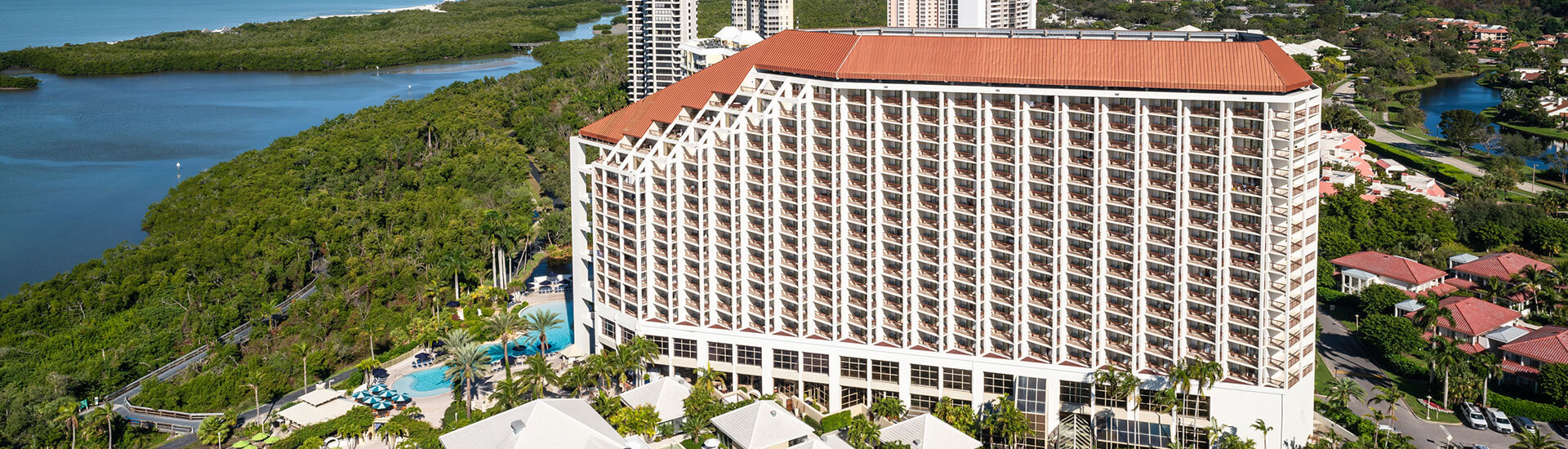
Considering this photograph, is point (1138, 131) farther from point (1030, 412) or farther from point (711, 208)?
point (711, 208)

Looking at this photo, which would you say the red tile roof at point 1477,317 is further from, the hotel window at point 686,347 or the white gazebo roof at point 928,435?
the hotel window at point 686,347

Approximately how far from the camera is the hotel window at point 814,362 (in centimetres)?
7300

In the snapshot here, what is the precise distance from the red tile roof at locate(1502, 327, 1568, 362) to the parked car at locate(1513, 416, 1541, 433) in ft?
18.3

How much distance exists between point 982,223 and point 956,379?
8745 millimetres

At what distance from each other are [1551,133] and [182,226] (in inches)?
6391

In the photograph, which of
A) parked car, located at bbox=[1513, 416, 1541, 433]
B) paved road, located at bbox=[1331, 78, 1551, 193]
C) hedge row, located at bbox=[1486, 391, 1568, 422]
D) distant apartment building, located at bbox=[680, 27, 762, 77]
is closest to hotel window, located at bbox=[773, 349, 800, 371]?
hedge row, located at bbox=[1486, 391, 1568, 422]

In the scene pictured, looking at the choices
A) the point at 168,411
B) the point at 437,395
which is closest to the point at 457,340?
the point at 437,395

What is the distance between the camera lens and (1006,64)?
66.2 meters

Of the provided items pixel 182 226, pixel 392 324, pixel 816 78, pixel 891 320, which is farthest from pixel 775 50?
pixel 182 226

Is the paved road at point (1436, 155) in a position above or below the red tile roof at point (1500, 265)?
above

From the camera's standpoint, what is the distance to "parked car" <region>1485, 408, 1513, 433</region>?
69.6 m

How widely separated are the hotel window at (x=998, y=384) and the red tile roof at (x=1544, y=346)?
107 ft

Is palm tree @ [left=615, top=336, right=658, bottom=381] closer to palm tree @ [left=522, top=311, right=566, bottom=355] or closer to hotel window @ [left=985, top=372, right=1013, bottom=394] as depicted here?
palm tree @ [left=522, top=311, right=566, bottom=355]

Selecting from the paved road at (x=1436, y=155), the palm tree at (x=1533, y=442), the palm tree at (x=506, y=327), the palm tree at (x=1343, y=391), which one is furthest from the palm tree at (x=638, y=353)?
the paved road at (x=1436, y=155)
